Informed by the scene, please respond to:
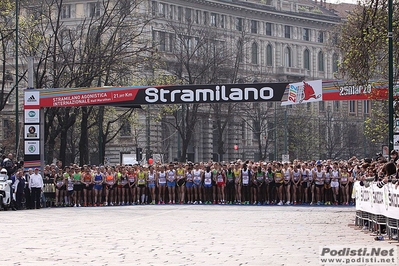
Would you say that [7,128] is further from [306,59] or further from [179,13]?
[306,59]

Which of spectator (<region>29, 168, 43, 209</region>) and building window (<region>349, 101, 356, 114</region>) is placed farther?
building window (<region>349, 101, 356, 114</region>)

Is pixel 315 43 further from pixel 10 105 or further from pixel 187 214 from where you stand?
pixel 187 214

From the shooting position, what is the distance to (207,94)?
122ft

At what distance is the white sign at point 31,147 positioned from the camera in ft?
125

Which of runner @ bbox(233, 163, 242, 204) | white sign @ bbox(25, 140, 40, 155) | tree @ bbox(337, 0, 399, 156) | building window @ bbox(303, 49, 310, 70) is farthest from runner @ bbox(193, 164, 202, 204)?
building window @ bbox(303, 49, 310, 70)

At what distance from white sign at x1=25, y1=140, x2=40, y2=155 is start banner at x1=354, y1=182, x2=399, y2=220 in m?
17.5

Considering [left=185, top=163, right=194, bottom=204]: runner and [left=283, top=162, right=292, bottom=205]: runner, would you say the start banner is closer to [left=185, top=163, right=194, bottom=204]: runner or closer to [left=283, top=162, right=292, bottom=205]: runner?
[left=283, top=162, right=292, bottom=205]: runner

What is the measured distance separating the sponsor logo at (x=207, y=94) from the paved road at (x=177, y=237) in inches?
248

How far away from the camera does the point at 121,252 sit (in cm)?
1702

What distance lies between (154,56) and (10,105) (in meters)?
33.2

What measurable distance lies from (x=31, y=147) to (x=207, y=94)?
734cm

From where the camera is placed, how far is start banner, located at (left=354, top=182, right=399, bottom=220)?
61.6 feet

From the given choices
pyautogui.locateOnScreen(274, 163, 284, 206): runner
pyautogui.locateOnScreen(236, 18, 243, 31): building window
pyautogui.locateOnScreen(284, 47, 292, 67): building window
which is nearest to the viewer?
pyautogui.locateOnScreen(274, 163, 284, 206): runner

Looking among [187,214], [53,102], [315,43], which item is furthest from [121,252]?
[315,43]
